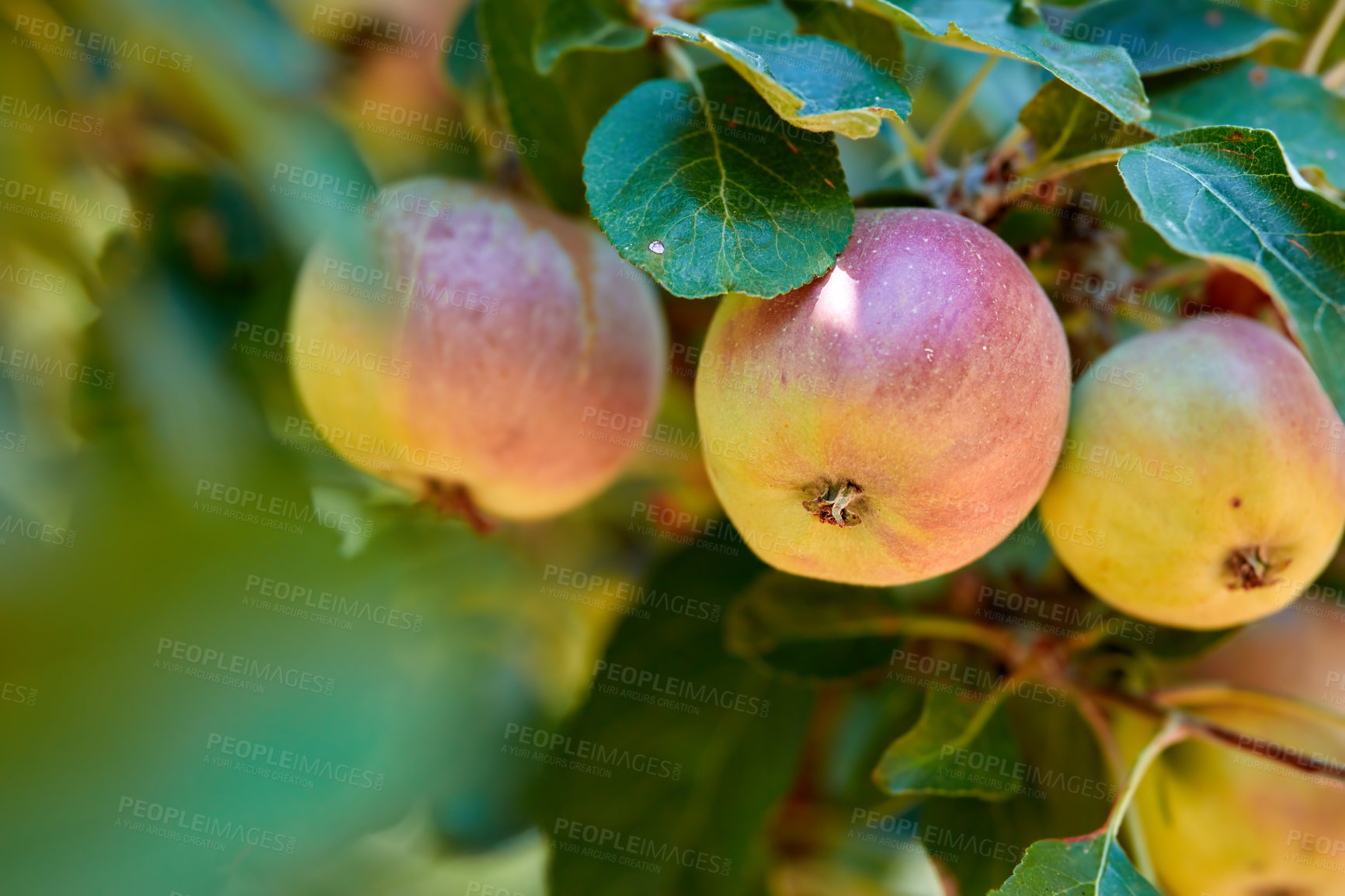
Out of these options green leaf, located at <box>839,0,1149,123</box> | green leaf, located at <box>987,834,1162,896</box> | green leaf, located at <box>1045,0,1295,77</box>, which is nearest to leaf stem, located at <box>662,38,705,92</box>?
green leaf, located at <box>839,0,1149,123</box>

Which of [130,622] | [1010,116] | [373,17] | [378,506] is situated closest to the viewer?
[130,622]

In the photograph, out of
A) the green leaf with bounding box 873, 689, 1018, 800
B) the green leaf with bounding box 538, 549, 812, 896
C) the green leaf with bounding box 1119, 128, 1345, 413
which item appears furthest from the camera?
the green leaf with bounding box 538, 549, 812, 896

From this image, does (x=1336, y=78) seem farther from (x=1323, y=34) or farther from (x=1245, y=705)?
(x=1245, y=705)

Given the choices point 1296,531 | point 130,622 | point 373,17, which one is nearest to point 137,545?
point 130,622

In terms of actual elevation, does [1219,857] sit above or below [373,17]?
below

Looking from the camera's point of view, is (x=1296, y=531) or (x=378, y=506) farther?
(x=378, y=506)

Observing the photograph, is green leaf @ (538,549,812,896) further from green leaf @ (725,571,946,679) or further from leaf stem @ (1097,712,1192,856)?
leaf stem @ (1097,712,1192,856)

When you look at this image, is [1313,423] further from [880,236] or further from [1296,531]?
[880,236]
